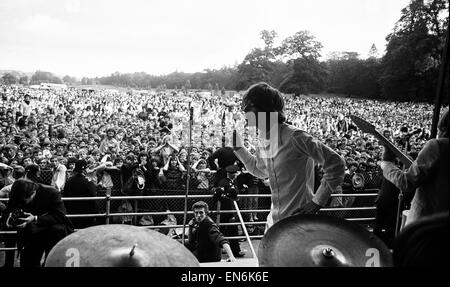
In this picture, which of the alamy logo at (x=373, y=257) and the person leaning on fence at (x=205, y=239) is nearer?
the alamy logo at (x=373, y=257)

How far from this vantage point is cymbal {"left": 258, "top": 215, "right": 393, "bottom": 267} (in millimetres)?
1583

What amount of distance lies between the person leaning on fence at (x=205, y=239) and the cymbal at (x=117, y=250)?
237 centimetres

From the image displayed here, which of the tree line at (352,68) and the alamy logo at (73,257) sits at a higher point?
the tree line at (352,68)

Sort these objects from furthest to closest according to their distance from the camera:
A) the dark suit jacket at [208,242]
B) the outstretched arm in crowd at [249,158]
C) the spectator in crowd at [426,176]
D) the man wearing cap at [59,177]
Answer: the man wearing cap at [59,177] < the dark suit jacket at [208,242] < the outstretched arm in crowd at [249,158] < the spectator in crowd at [426,176]

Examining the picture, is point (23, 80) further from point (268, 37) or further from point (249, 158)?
point (249, 158)

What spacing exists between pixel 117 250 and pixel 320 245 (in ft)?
2.95

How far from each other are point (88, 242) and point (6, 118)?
1490cm

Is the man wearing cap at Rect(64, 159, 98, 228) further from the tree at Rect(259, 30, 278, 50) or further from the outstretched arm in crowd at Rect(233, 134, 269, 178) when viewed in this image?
the tree at Rect(259, 30, 278, 50)

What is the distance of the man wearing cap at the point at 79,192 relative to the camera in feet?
18.5

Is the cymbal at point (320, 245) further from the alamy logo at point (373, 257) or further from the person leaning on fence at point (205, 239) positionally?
the person leaning on fence at point (205, 239)

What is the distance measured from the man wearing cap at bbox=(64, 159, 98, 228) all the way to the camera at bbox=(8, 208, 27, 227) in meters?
2.07

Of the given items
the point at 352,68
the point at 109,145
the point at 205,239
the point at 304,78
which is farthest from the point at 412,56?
Answer: the point at 205,239

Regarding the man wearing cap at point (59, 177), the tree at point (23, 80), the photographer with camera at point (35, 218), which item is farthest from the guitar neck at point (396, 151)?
the tree at point (23, 80)

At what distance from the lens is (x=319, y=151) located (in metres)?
2.09
